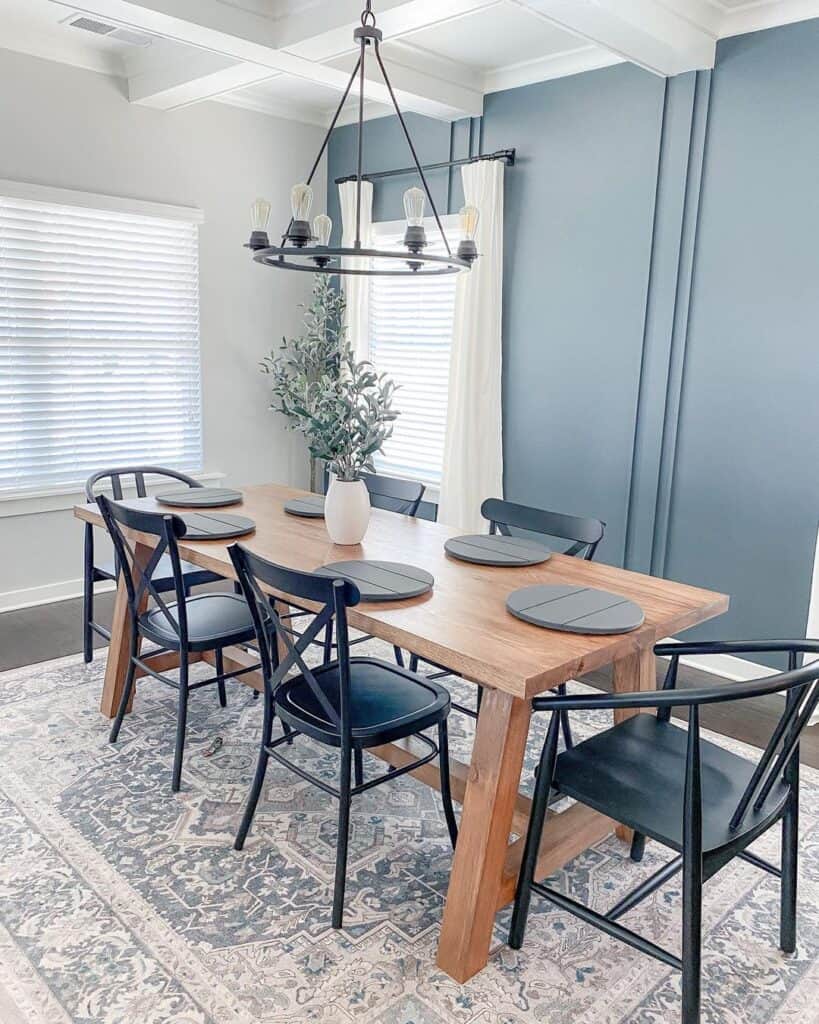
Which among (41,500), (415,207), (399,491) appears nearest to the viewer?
(415,207)

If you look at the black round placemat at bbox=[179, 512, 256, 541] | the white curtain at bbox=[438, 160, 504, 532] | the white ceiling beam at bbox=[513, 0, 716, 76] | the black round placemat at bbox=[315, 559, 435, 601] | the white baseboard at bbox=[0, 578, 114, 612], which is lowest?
the white baseboard at bbox=[0, 578, 114, 612]

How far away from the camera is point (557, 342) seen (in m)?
4.18

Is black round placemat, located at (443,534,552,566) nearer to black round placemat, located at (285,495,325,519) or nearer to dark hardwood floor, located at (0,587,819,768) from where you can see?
black round placemat, located at (285,495,325,519)

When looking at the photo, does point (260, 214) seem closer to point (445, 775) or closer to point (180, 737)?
point (180, 737)

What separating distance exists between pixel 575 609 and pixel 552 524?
85 cm

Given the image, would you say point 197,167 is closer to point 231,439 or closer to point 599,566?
point 231,439

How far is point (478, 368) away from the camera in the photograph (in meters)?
4.38

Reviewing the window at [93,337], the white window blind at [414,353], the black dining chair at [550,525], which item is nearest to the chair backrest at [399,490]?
the black dining chair at [550,525]

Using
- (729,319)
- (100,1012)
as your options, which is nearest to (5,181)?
(729,319)

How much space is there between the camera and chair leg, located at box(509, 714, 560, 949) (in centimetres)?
184

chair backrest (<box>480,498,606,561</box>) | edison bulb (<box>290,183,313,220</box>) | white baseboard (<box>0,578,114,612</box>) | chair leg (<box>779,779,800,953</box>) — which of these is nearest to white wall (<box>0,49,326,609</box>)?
white baseboard (<box>0,578,114,612</box>)

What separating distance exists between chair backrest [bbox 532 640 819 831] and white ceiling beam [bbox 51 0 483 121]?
259 cm

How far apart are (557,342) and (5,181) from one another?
2823mm

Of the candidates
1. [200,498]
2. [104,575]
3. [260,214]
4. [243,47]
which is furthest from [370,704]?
[243,47]
